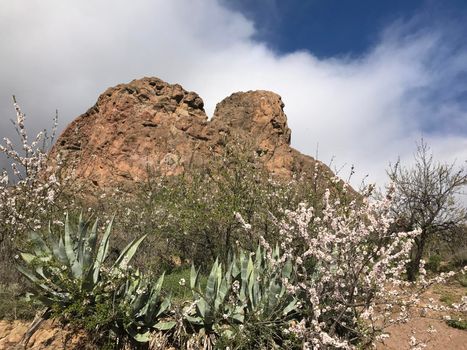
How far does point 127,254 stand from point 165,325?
1356 mm

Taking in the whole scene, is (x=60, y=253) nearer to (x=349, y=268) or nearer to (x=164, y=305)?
(x=164, y=305)

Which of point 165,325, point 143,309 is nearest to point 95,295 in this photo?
point 143,309

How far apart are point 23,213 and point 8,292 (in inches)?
79.6

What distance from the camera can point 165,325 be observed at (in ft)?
20.4

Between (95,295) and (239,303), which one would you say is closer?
(95,295)

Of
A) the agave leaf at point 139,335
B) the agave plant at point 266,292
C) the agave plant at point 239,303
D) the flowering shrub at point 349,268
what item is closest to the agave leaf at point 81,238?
the agave leaf at point 139,335

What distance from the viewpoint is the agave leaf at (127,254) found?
6.30 metres

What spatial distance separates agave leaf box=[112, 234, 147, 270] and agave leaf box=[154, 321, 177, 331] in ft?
3.07

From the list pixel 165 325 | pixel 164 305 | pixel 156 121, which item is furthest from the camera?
pixel 156 121

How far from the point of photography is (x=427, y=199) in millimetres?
16562

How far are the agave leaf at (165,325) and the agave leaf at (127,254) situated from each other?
94 centimetres

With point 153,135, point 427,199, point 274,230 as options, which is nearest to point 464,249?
point 427,199

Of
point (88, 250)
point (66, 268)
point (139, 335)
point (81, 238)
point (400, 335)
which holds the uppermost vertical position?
point (81, 238)

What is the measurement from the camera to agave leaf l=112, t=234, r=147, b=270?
20.7ft
